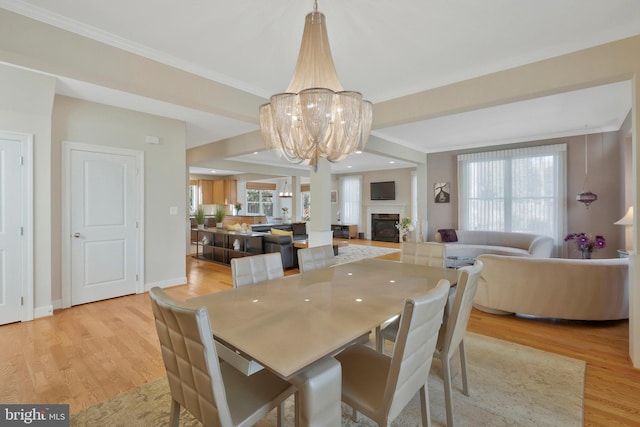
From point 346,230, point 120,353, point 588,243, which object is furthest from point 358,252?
point 120,353

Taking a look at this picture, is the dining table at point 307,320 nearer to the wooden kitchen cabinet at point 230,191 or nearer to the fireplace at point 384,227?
the fireplace at point 384,227

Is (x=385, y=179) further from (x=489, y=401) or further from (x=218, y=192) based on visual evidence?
(x=489, y=401)

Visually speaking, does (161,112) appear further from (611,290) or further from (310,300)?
Answer: (611,290)

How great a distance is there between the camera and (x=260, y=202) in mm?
12891

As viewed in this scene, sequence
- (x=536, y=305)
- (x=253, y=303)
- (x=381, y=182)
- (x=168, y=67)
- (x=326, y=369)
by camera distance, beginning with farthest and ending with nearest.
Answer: (x=381, y=182) < (x=536, y=305) < (x=168, y=67) < (x=253, y=303) < (x=326, y=369)

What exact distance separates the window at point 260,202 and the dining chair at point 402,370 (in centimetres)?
1146

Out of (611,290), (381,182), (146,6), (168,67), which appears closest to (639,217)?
(611,290)

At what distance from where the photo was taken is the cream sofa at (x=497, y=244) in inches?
203

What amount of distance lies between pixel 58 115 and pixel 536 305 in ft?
19.2

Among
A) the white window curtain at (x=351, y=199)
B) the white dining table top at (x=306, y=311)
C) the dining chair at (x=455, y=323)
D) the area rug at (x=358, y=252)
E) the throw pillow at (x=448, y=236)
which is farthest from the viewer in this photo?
the white window curtain at (x=351, y=199)

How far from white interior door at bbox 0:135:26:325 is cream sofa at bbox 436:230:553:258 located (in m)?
5.91

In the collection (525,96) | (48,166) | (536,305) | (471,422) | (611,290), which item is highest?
(525,96)

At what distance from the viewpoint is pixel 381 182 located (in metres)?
10.3

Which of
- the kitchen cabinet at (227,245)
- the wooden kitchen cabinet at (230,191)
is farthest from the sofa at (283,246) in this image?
the wooden kitchen cabinet at (230,191)
